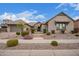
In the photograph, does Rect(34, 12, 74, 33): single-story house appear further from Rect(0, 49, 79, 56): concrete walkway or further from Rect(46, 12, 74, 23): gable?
Rect(0, 49, 79, 56): concrete walkway

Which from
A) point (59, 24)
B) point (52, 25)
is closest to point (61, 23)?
point (59, 24)

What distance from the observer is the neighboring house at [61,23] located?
7.88m

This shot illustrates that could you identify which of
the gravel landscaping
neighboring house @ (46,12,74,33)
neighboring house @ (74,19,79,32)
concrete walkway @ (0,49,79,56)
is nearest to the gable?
neighboring house @ (46,12,74,33)

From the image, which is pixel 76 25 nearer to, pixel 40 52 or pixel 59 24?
pixel 59 24

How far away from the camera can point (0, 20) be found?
25.7 ft

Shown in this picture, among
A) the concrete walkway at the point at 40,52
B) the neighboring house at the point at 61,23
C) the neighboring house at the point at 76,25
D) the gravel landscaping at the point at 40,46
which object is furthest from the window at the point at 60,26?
the concrete walkway at the point at 40,52

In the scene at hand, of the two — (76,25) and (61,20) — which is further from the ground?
(61,20)

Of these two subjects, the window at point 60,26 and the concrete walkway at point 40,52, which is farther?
the window at point 60,26

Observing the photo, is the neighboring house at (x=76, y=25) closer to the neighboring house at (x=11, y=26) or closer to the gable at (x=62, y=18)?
the gable at (x=62, y=18)

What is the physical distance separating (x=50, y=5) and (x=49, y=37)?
2.13 feet

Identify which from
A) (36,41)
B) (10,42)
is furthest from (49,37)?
(10,42)

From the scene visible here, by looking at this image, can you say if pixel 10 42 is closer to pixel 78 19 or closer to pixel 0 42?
pixel 0 42

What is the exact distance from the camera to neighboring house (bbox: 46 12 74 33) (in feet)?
25.8

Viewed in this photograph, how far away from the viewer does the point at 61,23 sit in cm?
791
